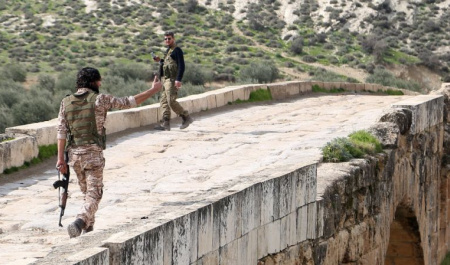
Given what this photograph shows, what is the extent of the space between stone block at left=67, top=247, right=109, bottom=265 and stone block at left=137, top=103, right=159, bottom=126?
10.2m

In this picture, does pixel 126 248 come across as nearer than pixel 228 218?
Yes

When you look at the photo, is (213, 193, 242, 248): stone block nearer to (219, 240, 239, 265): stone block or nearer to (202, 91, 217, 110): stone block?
(219, 240, 239, 265): stone block

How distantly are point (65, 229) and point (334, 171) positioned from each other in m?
3.73

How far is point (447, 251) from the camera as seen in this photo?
20312mm

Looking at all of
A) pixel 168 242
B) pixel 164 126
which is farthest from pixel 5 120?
pixel 168 242

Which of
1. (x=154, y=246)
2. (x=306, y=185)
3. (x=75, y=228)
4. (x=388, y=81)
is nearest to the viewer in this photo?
(x=154, y=246)

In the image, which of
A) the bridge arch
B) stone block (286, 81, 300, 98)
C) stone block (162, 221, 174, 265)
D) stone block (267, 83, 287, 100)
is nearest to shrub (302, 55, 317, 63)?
stone block (286, 81, 300, 98)

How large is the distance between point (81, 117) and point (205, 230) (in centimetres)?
152

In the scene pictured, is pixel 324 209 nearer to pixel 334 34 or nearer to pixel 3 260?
pixel 3 260

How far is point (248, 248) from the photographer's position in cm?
788

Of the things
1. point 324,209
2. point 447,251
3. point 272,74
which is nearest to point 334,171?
point 324,209

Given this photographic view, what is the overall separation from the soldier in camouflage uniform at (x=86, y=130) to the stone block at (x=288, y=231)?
186cm

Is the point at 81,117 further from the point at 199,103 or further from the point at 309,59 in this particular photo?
the point at 309,59

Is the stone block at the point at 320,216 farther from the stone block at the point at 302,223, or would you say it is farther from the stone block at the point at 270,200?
the stone block at the point at 270,200
